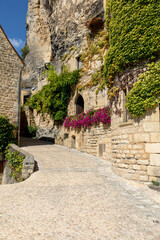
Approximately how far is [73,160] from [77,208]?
4.70m

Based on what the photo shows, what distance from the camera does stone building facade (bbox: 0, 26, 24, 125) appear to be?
419 inches

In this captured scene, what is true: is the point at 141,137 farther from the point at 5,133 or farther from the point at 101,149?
the point at 5,133

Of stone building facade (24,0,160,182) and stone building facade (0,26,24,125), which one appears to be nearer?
stone building facade (24,0,160,182)

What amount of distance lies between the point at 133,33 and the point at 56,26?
488 inches

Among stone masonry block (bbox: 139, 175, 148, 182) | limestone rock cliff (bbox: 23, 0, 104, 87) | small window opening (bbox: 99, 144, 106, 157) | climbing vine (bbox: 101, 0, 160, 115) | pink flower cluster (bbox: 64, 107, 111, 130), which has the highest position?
limestone rock cliff (bbox: 23, 0, 104, 87)

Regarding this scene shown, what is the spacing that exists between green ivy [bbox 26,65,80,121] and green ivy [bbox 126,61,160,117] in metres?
7.50

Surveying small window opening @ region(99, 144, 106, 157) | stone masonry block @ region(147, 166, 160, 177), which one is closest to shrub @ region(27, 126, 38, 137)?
small window opening @ region(99, 144, 106, 157)

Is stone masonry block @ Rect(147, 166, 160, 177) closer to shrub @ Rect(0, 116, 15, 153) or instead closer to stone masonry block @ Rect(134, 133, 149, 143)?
stone masonry block @ Rect(134, 133, 149, 143)

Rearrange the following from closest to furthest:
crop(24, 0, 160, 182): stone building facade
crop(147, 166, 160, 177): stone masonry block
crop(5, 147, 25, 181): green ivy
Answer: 1. crop(147, 166, 160, 177): stone masonry block
2. crop(24, 0, 160, 182): stone building facade
3. crop(5, 147, 25, 181): green ivy

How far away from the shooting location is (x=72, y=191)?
4.66m

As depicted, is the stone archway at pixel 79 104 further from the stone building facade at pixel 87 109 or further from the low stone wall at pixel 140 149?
the low stone wall at pixel 140 149

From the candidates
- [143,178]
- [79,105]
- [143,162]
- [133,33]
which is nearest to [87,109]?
[79,105]

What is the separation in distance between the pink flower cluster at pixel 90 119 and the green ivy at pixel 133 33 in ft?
9.54

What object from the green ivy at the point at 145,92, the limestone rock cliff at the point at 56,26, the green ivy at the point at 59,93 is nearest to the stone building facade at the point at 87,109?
the limestone rock cliff at the point at 56,26
